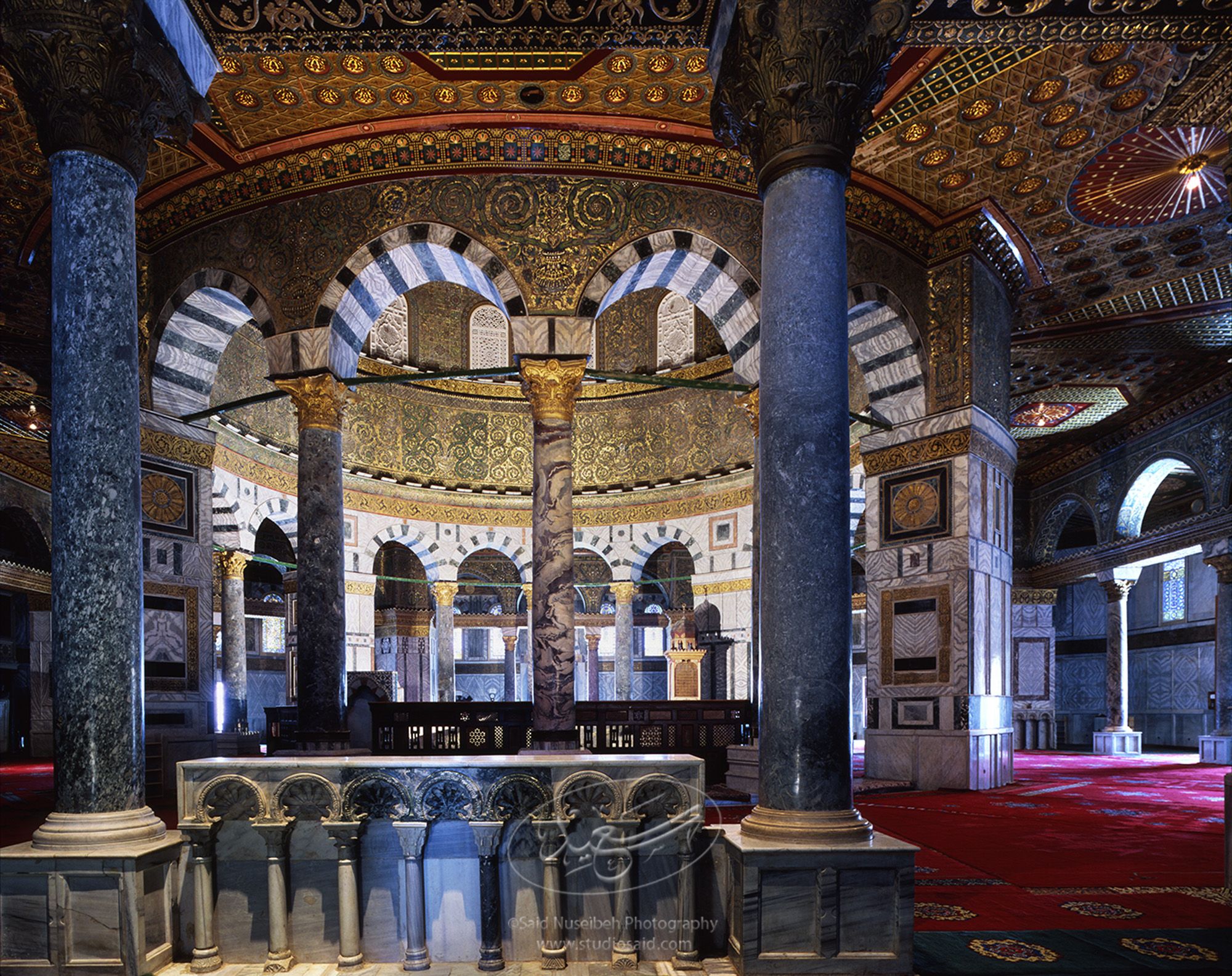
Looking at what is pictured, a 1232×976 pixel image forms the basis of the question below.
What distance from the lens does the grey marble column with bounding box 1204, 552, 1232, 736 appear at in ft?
47.5

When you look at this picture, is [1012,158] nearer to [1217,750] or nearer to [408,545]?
[1217,750]

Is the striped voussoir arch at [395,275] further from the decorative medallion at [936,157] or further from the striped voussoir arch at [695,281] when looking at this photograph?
the decorative medallion at [936,157]

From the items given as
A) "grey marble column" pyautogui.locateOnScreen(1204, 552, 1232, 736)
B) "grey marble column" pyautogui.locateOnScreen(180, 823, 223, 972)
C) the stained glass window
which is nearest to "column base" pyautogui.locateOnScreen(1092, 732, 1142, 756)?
"grey marble column" pyautogui.locateOnScreen(1204, 552, 1232, 736)

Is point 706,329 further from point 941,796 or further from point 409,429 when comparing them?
point 941,796

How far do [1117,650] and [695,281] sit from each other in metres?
12.8

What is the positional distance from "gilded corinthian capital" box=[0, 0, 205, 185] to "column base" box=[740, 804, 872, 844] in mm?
4372

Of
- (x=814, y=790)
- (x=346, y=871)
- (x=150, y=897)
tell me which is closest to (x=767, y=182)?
(x=814, y=790)

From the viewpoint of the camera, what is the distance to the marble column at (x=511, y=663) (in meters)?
22.0

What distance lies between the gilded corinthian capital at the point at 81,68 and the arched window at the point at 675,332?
528 inches

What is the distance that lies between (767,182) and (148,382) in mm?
7468

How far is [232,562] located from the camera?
49.2 feet

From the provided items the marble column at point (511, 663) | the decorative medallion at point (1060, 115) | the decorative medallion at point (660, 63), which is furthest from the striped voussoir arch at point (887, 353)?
the marble column at point (511, 663)

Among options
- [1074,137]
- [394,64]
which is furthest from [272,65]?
[1074,137]

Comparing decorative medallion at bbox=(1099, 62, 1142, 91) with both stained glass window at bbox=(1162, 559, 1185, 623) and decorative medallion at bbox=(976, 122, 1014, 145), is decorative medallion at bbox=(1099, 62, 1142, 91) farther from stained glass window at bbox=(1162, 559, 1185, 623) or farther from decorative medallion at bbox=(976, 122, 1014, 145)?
stained glass window at bbox=(1162, 559, 1185, 623)
